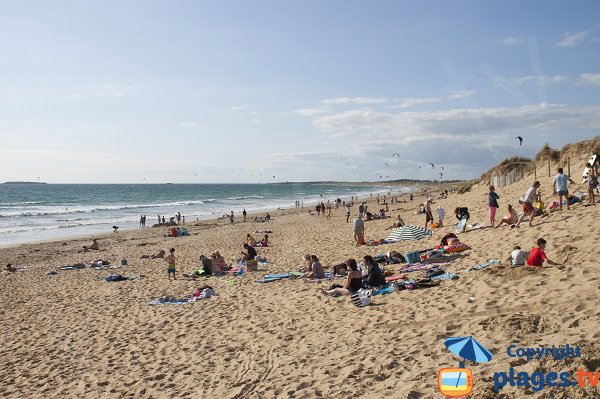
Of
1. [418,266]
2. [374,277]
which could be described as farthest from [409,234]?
[374,277]

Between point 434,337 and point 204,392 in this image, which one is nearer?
point 204,392

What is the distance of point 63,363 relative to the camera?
24.6ft

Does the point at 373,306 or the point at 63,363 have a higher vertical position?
the point at 373,306

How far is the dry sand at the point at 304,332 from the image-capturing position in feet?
17.8

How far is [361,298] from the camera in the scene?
8.49 m

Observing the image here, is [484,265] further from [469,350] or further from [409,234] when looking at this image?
[409,234]

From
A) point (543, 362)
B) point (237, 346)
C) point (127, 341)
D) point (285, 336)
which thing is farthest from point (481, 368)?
point (127, 341)

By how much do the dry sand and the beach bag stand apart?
210 millimetres

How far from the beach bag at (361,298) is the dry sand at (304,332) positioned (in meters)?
0.21

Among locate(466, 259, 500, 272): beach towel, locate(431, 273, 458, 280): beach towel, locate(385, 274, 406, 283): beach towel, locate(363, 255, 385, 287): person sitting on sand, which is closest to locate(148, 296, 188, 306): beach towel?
locate(363, 255, 385, 287): person sitting on sand

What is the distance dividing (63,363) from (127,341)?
3.69ft

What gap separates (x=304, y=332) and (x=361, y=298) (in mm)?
1500

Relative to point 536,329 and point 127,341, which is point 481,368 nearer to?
point 536,329

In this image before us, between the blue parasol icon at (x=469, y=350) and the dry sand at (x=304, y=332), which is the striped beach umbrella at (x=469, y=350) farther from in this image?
the dry sand at (x=304, y=332)
